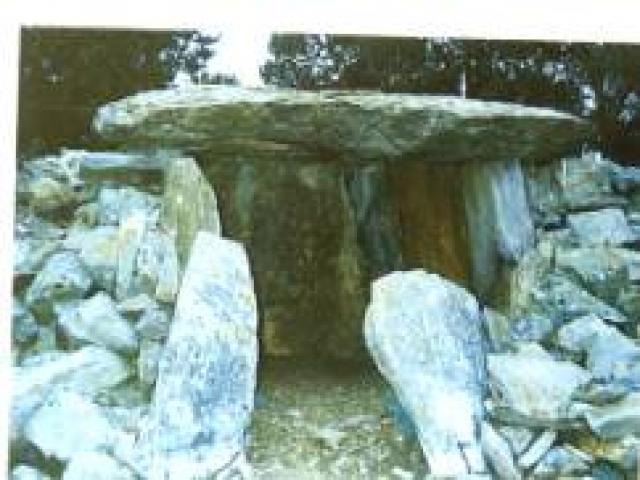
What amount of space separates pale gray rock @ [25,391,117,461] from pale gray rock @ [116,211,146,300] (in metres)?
0.21

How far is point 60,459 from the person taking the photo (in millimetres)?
1827

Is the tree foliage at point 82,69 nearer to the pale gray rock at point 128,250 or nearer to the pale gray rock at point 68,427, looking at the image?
the pale gray rock at point 128,250

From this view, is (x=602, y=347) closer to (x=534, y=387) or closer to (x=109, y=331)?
(x=534, y=387)

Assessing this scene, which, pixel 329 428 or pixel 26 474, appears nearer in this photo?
pixel 26 474

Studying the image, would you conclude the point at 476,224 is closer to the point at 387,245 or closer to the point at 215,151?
the point at 387,245

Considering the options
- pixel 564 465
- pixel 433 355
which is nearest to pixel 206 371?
pixel 433 355

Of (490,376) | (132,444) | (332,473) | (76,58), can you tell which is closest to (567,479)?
(490,376)

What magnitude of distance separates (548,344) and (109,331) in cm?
72

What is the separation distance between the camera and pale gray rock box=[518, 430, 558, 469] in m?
1.90

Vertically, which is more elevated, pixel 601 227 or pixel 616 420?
pixel 601 227

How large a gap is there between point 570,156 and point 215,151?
0.61m

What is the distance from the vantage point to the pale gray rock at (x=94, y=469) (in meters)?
1.81

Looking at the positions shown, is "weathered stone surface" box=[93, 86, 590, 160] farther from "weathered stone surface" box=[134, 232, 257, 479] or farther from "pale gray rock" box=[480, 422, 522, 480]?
"pale gray rock" box=[480, 422, 522, 480]

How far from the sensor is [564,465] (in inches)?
74.6
